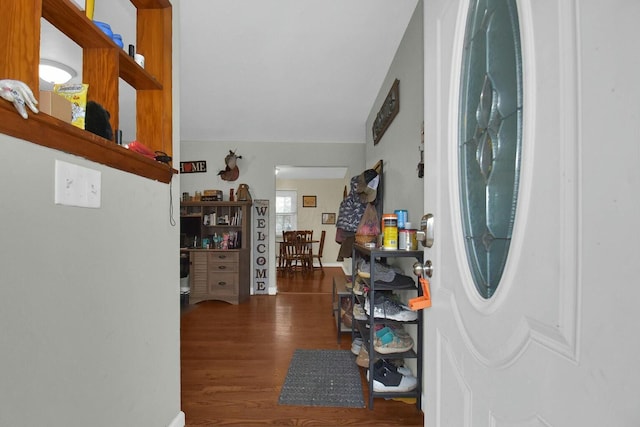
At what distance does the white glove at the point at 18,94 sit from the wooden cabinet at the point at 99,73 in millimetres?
14

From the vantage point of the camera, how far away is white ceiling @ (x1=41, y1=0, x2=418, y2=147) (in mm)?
1958

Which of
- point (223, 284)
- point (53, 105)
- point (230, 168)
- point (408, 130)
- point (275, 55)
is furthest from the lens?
point (230, 168)

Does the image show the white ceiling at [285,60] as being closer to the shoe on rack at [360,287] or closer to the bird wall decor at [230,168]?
the bird wall decor at [230,168]

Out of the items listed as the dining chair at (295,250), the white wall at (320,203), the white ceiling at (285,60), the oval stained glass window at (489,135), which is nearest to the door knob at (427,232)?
the oval stained glass window at (489,135)

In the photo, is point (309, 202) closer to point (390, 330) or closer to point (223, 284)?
point (223, 284)

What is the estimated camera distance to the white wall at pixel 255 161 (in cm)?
486

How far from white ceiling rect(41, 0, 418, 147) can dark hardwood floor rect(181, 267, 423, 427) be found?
192cm

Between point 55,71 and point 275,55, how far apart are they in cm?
180

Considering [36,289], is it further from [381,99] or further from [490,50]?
[381,99]

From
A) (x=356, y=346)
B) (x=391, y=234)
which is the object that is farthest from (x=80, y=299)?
(x=356, y=346)

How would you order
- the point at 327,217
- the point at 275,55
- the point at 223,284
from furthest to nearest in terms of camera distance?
the point at 327,217, the point at 223,284, the point at 275,55

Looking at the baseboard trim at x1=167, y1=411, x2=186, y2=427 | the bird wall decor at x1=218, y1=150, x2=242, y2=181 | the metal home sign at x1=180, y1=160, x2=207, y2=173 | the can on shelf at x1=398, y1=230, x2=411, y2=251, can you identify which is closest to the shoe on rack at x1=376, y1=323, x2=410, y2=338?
the can on shelf at x1=398, y1=230, x2=411, y2=251

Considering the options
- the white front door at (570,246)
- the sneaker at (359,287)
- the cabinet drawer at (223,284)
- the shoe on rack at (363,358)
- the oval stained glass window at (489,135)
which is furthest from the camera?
the cabinet drawer at (223,284)

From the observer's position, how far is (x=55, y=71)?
2.53 m
